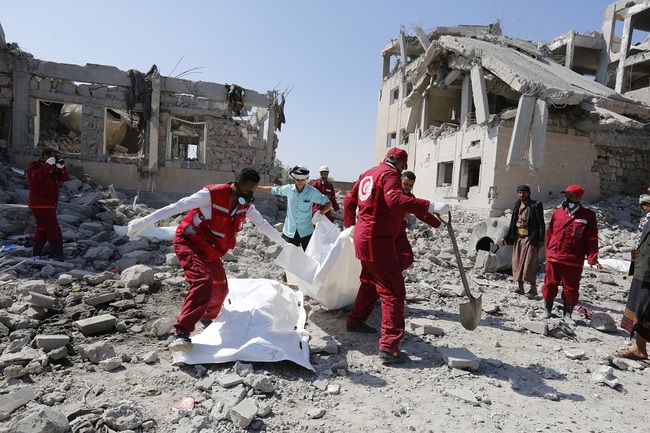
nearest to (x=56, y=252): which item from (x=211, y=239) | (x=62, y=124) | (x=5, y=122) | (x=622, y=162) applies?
(x=211, y=239)

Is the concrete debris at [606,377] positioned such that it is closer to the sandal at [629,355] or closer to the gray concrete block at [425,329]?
the sandal at [629,355]

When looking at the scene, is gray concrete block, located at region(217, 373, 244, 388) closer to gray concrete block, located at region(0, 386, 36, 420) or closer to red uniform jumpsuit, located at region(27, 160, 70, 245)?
gray concrete block, located at region(0, 386, 36, 420)

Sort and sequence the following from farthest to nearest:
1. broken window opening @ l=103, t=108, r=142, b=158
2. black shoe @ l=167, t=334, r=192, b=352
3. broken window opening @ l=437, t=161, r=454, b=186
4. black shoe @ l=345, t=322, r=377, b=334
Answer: broken window opening @ l=437, t=161, r=454, b=186, broken window opening @ l=103, t=108, r=142, b=158, black shoe @ l=345, t=322, r=377, b=334, black shoe @ l=167, t=334, r=192, b=352

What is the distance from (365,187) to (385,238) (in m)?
0.48

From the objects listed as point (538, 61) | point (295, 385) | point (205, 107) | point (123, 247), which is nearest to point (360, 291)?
point (295, 385)

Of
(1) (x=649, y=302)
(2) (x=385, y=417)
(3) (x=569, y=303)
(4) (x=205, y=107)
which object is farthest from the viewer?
(4) (x=205, y=107)

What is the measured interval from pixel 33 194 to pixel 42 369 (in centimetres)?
380

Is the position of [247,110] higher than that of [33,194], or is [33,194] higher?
[247,110]

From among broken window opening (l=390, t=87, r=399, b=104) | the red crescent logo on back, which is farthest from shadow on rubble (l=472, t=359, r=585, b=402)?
broken window opening (l=390, t=87, r=399, b=104)

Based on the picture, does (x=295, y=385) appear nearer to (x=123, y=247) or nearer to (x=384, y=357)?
(x=384, y=357)

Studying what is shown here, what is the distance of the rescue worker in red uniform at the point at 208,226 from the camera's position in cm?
315

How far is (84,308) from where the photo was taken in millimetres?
3986

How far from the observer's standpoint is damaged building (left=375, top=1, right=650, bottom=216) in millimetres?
10633

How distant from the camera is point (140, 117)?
35.2 ft
